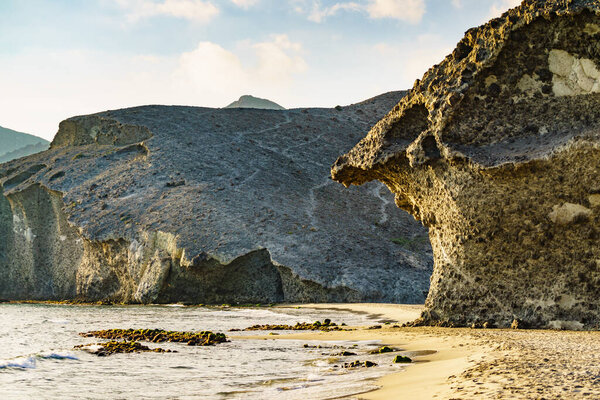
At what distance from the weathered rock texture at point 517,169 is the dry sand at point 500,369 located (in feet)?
4.65

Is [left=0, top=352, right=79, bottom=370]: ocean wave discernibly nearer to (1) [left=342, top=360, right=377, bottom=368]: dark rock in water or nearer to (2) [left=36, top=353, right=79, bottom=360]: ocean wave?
(2) [left=36, top=353, right=79, bottom=360]: ocean wave

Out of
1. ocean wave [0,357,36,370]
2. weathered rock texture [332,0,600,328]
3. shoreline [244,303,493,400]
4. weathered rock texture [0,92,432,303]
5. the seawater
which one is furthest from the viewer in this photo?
weathered rock texture [0,92,432,303]

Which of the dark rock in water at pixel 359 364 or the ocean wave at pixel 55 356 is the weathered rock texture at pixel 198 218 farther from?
the dark rock in water at pixel 359 364

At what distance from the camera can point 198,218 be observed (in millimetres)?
32875

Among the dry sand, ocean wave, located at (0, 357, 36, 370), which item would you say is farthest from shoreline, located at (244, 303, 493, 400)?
ocean wave, located at (0, 357, 36, 370)

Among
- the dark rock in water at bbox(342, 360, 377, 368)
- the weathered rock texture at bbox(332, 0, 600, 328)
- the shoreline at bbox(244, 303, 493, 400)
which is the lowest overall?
the dark rock in water at bbox(342, 360, 377, 368)

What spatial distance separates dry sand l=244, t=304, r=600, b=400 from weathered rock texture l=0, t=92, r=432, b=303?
1928cm

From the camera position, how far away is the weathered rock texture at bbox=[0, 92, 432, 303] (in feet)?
99.2

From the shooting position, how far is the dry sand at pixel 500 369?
477 cm

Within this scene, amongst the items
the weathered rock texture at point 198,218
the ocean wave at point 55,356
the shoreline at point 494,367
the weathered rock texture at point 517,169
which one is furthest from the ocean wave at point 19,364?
the weathered rock texture at point 198,218

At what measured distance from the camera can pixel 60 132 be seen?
161ft

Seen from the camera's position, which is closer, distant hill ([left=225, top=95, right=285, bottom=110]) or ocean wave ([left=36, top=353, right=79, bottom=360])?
ocean wave ([left=36, top=353, right=79, bottom=360])

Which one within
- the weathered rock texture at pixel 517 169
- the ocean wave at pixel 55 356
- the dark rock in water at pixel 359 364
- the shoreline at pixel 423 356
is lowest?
the ocean wave at pixel 55 356

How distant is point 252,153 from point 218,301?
50.4 ft
